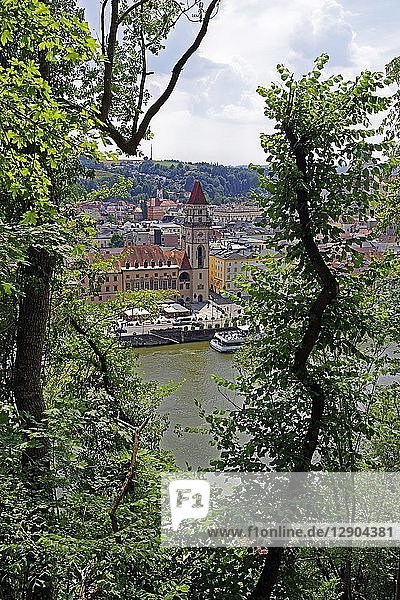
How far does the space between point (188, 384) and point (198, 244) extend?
8.66 metres

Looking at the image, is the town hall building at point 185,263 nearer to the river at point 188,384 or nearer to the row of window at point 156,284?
the row of window at point 156,284

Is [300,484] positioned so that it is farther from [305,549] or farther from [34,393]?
[34,393]

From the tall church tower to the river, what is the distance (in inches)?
147

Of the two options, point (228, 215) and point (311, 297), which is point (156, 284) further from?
point (228, 215)

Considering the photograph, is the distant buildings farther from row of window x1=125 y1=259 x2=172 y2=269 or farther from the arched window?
row of window x1=125 y1=259 x2=172 y2=269

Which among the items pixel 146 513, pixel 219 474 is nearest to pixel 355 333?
pixel 219 474

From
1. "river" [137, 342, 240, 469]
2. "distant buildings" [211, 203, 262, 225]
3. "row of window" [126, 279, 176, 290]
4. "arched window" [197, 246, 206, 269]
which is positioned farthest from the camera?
"distant buildings" [211, 203, 262, 225]

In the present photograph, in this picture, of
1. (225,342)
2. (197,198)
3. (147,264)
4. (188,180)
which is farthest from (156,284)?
(188,180)

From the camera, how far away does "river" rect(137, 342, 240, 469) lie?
19.1 feet

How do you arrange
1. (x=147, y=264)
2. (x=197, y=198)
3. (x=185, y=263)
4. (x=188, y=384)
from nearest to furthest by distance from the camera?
(x=188, y=384), (x=147, y=264), (x=185, y=263), (x=197, y=198)

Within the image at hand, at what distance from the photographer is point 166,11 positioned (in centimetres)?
281

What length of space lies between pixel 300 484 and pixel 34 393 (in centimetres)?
105

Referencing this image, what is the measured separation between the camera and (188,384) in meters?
8.54

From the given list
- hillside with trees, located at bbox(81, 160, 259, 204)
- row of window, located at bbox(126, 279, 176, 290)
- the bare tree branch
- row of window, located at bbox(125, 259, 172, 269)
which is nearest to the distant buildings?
hillside with trees, located at bbox(81, 160, 259, 204)
